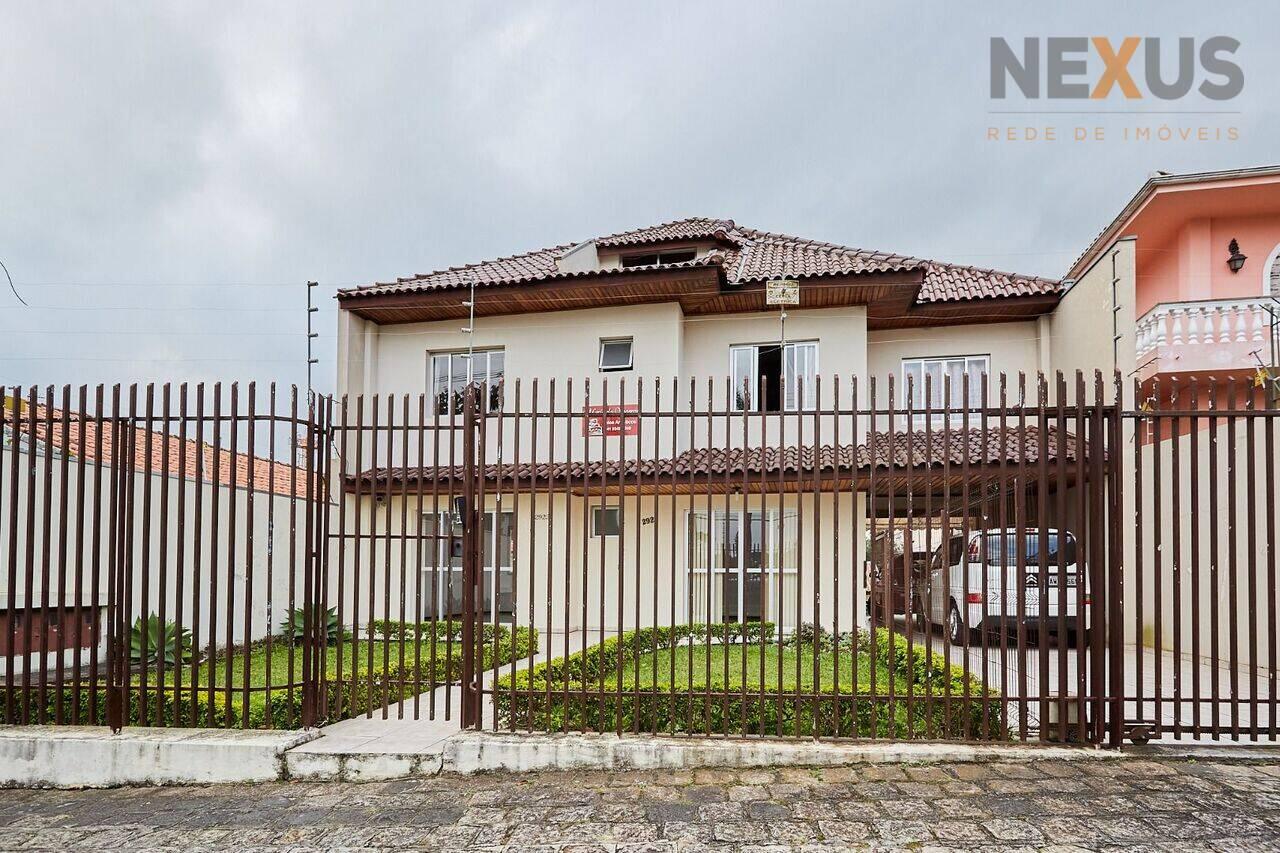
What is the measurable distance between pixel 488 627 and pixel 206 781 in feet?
18.4

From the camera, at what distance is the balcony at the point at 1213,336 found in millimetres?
11320

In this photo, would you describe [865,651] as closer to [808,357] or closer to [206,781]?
[808,357]

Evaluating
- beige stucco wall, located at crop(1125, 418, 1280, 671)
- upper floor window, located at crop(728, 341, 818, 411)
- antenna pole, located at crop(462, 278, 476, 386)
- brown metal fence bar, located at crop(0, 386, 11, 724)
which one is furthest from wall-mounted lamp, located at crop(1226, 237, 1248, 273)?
brown metal fence bar, located at crop(0, 386, 11, 724)

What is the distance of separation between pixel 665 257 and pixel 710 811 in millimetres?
10866

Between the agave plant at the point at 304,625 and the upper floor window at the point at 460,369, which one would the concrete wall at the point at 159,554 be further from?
the upper floor window at the point at 460,369

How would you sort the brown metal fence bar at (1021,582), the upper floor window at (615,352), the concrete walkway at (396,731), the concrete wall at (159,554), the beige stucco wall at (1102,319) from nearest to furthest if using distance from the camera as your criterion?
the brown metal fence bar at (1021,582) → the concrete walkway at (396,731) → the concrete wall at (159,554) → the beige stucco wall at (1102,319) → the upper floor window at (615,352)

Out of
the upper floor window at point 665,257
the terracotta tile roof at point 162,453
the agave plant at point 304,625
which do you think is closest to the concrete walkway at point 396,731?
the agave plant at point 304,625

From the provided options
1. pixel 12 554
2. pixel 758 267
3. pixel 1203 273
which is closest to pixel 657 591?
pixel 12 554

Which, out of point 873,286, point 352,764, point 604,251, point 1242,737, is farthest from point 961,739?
point 604,251

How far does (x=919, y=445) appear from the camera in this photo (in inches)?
446

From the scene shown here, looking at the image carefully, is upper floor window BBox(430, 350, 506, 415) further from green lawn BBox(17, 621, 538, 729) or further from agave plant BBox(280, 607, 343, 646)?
green lawn BBox(17, 621, 538, 729)

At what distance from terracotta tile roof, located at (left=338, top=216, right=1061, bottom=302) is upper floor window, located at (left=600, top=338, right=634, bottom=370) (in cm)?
116

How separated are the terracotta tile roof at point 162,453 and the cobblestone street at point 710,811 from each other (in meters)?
1.89

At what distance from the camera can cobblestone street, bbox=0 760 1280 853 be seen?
3.90 m
